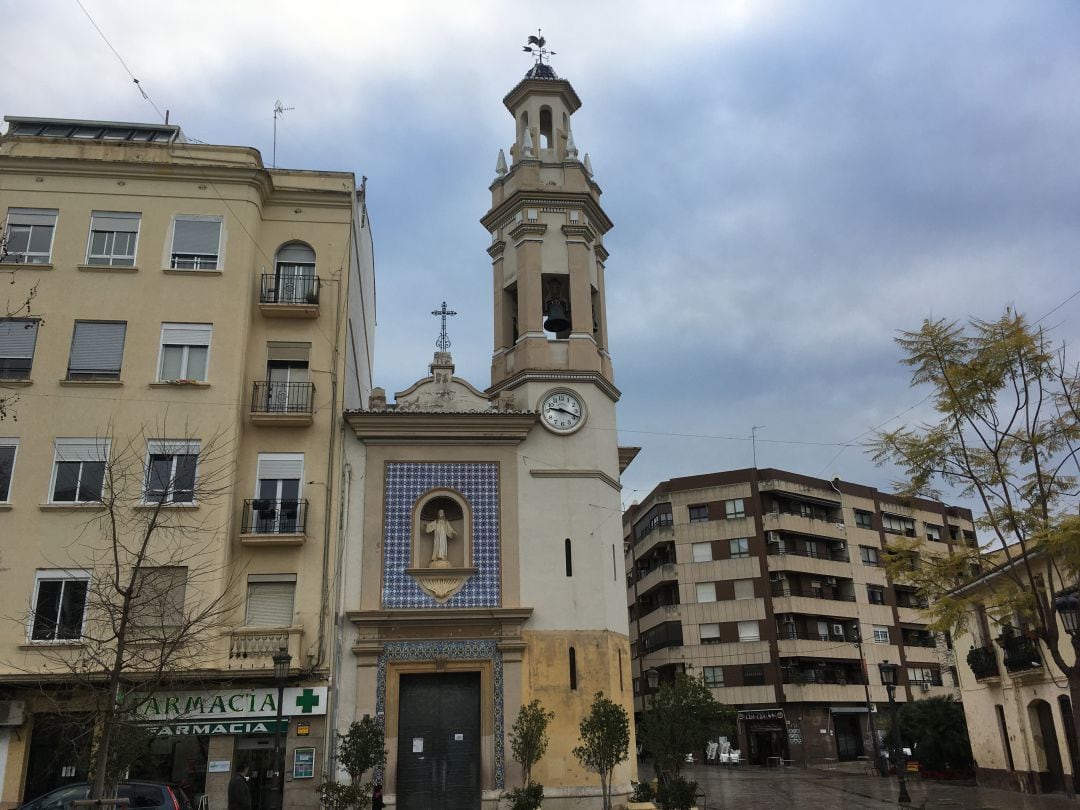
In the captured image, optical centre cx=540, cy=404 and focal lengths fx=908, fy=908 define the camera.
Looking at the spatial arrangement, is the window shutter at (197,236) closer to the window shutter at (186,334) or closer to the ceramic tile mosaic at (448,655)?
the window shutter at (186,334)

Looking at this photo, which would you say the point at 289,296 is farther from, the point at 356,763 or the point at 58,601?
the point at 356,763

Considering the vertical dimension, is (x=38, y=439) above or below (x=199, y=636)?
above

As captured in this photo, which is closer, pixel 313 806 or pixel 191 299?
pixel 313 806

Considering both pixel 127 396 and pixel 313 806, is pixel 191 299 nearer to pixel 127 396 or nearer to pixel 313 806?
pixel 127 396

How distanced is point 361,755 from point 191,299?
480 inches

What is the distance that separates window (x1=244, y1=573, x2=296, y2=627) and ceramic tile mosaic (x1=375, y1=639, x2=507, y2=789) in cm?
256

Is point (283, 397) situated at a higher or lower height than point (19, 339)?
lower

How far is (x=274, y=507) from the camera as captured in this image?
22.6m

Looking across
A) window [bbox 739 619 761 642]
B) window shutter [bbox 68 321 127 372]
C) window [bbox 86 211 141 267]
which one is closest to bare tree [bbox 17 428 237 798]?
window shutter [bbox 68 321 127 372]

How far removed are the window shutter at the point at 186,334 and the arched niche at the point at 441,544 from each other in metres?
6.93

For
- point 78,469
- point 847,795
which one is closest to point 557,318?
point 78,469

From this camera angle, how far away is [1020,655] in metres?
26.8

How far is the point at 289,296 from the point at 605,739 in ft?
45.9

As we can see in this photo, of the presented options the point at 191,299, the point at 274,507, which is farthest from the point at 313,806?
the point at 191,299
